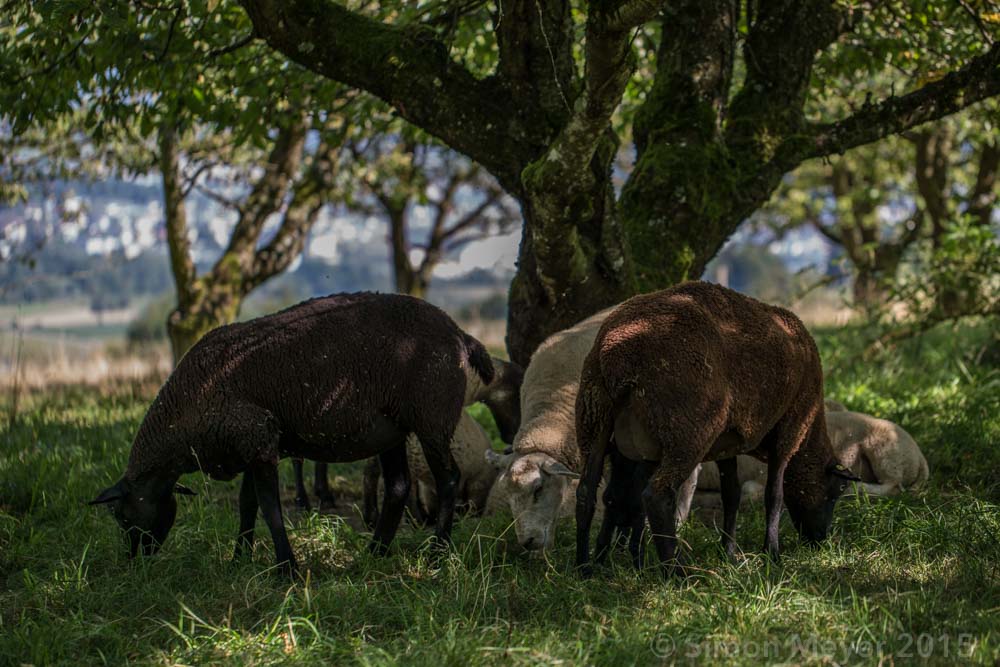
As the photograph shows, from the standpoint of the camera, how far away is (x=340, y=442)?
5.55m

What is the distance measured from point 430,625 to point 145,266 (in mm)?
78469

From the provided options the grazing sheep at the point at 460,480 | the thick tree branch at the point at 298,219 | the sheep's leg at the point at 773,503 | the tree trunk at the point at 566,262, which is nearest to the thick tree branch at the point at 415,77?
the tree trunk at the point at 566,262

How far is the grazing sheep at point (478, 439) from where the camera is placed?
693 cm

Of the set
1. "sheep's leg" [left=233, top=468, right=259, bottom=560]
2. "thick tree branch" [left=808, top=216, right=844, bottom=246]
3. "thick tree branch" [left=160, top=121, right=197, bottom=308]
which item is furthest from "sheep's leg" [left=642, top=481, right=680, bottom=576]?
"thick tree branch" [left=808, top=216, right=844, bottom=246]

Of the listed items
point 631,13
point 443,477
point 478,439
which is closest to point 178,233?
point 478,439

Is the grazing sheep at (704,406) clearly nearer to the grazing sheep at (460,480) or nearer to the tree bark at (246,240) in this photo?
the grazing sheep at (460,480)

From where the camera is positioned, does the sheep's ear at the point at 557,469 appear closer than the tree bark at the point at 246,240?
Yes

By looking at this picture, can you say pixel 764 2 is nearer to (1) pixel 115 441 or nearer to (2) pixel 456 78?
(2) pixel 456 78

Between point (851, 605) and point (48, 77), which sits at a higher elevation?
point (48, 77)

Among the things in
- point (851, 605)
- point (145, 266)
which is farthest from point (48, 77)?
point (145, 266)

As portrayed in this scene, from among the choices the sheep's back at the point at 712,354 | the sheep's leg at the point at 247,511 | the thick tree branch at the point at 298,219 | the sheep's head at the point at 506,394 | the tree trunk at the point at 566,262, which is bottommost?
the sheep's leg at the point at 247,511

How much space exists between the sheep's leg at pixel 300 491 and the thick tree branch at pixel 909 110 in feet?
14.3

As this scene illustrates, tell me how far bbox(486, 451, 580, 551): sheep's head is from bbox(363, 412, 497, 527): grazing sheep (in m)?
0.91

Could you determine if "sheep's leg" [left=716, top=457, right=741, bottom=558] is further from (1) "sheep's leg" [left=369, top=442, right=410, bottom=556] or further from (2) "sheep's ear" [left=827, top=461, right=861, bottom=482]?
(1) "sheep's leg" [left=369, top=442, right=410, bottom=556]
